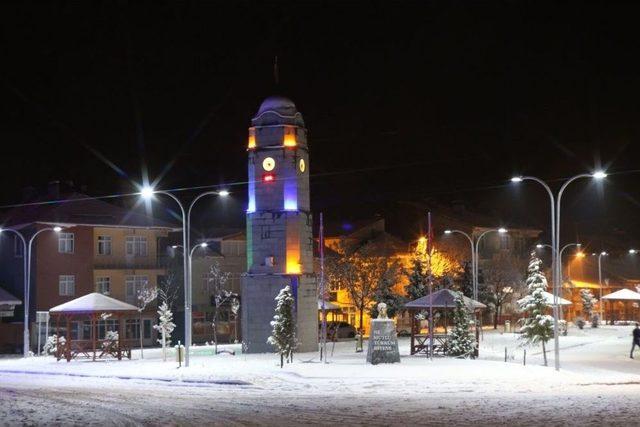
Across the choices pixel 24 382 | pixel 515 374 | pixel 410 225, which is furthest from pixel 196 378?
pixel 410 225

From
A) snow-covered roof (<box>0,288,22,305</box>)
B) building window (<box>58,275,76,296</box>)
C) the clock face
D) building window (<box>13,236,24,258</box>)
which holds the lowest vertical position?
snow-covered roof (<box>0,288,22,305</box>)

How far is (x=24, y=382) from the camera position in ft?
104

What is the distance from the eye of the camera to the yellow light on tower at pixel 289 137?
4703cm

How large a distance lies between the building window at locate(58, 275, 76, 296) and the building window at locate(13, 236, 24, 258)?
320cm

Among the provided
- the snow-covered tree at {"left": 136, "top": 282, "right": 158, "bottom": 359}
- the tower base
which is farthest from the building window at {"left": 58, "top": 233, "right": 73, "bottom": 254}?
the tower base

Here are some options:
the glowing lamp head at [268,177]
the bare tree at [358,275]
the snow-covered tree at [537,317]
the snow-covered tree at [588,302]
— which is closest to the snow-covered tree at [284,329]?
the snow-covered tree at [537,317]

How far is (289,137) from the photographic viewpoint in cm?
4728

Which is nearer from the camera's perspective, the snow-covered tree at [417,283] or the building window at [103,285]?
the building window at [103,285]

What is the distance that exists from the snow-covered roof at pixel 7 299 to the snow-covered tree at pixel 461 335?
3290 centimetres

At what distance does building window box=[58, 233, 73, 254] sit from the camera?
62406mm

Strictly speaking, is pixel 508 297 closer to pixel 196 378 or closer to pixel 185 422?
pixel 196 378

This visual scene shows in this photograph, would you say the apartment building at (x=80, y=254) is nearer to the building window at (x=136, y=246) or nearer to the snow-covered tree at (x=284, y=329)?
the building window at (x=136, y=246)

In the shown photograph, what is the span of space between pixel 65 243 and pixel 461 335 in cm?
3381

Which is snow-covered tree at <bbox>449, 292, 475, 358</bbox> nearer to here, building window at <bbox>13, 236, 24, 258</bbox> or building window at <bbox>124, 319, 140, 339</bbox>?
building window at <bbox>124, 319, 140, 339</bbox>
